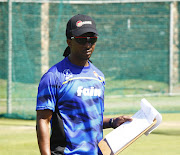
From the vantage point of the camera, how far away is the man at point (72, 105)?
3.02 meters

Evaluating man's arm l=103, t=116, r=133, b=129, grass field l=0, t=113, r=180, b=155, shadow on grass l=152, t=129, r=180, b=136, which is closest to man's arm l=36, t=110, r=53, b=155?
man's arm l=103, t=116, r=133, b=129

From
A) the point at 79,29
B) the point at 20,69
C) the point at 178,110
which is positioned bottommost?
the point at 178,110

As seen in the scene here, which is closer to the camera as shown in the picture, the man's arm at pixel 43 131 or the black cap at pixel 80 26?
the man's arm at pixel 43 131

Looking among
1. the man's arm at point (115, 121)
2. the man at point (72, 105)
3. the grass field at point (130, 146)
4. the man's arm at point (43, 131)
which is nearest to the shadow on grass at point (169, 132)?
the grass field at point (130, 146)

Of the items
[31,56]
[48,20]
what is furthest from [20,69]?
[48,20]

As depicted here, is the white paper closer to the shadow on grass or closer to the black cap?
the black cap

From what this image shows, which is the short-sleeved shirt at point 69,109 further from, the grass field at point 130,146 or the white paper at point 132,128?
the grass field at point 130,146

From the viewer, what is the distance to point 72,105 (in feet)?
10.0

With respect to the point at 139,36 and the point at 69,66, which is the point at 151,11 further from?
the point at 69,66

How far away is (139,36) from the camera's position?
12156 mm

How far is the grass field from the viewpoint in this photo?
22.1ft

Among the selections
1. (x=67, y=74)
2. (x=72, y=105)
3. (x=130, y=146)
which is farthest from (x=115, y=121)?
(x=130, y=146)

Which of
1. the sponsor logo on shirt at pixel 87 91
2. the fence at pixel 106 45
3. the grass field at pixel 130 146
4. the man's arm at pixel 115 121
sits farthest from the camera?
the fence at pixel 106 45

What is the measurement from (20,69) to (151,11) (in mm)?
4072
